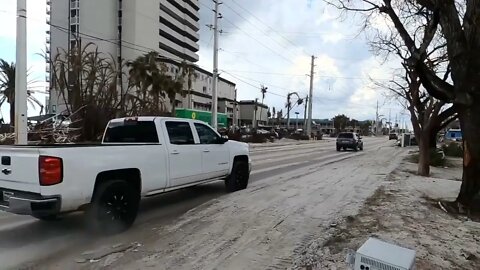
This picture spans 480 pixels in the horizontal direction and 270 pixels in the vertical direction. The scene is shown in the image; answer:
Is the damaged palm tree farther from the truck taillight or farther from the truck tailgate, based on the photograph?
the truck taillight

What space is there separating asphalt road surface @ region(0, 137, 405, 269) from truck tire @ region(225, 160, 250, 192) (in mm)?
386

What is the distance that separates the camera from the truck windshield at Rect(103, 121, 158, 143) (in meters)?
8.24

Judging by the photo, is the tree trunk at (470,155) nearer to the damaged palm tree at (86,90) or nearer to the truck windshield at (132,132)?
the truck windshield at (132,132)

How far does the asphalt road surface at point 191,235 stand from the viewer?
5.42 meters

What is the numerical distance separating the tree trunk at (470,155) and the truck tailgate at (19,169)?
8.16m

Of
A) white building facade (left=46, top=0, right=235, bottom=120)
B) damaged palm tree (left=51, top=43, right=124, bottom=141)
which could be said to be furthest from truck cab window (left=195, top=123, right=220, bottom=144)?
white building facade (left=46, top=0, right=235, bottom=120)

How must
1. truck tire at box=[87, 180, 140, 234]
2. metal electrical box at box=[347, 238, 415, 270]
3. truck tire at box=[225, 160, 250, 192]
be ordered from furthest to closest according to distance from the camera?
truck tire at box=[225, 160, 250, 192]
truck tire at box=[87, 180, 140, 234]
metal electrical box at box=[347, 238, 415, 270]

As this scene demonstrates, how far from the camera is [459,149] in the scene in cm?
3453

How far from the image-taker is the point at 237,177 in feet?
36.6

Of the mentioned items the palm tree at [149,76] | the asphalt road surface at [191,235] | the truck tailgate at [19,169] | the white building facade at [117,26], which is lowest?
the asphalt road surface at [191,235]

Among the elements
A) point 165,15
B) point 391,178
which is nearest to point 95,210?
point 391,178

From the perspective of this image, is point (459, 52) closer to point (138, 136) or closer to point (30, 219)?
point (138, 136)

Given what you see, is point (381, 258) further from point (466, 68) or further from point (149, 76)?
point (149, 76)

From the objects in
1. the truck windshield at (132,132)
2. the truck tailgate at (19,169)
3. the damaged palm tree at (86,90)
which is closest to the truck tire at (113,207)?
the truck tailgate at (19,169)
